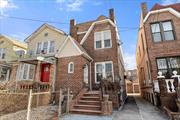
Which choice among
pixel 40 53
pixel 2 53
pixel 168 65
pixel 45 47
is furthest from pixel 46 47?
pixel 168 65

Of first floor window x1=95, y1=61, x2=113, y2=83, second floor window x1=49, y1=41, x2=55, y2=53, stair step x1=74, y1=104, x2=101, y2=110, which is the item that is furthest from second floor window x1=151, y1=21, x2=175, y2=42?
second floor window x1=49, y1=41, x2=55, y2=53

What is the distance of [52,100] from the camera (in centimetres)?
1027

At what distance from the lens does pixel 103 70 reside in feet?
38.0

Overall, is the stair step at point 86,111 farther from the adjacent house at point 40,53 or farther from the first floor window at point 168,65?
the first floor window at point 168,65

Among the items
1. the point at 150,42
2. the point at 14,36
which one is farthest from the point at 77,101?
the point at 14,36

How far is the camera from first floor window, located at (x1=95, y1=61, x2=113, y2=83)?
1137 cm

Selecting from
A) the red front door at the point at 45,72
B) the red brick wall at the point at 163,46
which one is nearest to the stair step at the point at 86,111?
the red brick wall at the point at 163,46

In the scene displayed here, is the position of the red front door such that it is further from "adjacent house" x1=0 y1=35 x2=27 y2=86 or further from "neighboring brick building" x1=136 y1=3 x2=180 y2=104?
"neighboring brick building" x1=136 y1=3 x2=180 y2=104

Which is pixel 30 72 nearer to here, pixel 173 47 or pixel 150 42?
pixel 150 42

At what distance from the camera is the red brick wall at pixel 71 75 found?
9.76m

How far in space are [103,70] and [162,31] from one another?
20.8 ft

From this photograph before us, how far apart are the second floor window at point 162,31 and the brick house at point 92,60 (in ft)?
11.3

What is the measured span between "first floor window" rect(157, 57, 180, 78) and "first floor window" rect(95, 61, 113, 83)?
409cm

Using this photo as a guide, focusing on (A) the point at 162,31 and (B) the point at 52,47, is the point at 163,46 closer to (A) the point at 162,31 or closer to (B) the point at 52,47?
(A) the point at 162,31
